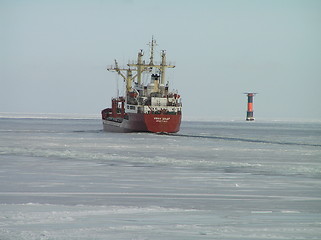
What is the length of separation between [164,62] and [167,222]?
8056 centimetres

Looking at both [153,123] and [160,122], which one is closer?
[153,123]

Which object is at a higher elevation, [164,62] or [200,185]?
[164,62]

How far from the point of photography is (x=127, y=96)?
3337 inches

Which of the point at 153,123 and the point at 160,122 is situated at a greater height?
the point at 160,122

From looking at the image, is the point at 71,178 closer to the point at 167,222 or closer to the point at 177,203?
the point at 177,203

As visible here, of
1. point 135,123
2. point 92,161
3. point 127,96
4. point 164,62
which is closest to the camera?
point 92,161

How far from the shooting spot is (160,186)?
1844 cm

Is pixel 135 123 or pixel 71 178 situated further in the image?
pixel 135 123

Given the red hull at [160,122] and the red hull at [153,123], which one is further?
the red hull at [153,123]

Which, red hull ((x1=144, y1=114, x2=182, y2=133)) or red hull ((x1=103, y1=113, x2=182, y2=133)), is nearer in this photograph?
red hull ((x1=144, y1=114, x2=182, y2=133))

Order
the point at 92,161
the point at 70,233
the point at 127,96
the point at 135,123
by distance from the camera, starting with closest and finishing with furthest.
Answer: the point at 70,233, the point at 92,161, the point at 135,123, the point at 127,96

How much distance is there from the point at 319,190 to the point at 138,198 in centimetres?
557

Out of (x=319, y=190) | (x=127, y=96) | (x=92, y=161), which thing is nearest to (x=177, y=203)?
(x=319, y=190)

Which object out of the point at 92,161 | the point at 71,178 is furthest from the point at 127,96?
the point at 71,178
